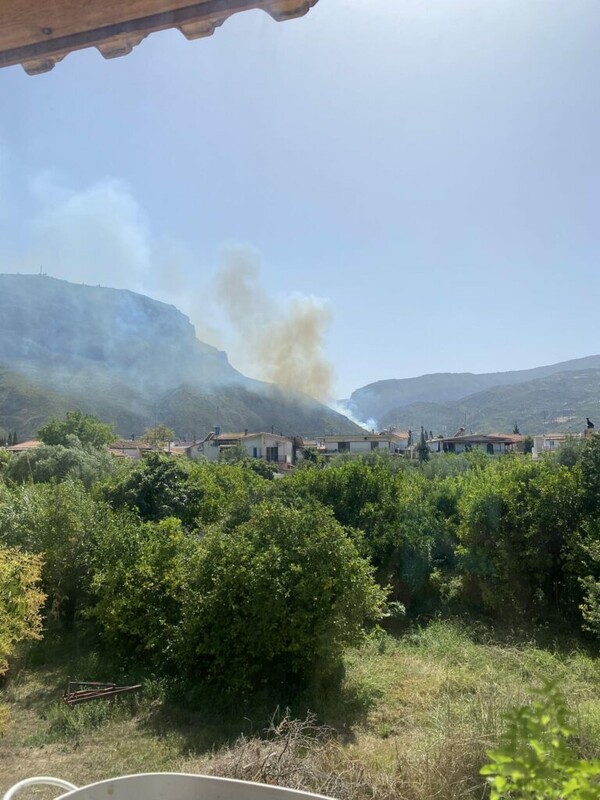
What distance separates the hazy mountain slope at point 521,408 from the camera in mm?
92375

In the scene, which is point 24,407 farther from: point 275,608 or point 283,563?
point 275,608

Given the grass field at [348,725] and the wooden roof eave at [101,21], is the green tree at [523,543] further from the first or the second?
the wooden roof eave at [101,21]

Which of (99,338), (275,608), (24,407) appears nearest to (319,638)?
(275,608)

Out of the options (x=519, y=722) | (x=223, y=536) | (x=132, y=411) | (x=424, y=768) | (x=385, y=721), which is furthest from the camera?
(x=132, y=411)

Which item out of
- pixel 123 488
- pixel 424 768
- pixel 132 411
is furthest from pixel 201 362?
pixel 424 768

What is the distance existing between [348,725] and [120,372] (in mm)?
142380

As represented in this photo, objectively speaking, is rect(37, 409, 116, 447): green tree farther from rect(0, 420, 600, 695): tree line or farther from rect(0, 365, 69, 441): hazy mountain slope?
rect(0, 365, 69, 441): hazy mountain slope

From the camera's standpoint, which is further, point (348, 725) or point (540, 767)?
point (348, 725)

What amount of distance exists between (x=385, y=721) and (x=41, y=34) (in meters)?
6.59

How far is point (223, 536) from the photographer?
729 centimetres

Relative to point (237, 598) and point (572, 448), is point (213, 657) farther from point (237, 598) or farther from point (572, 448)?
point (572, 448)

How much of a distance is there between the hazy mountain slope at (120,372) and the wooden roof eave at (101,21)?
68.2 m

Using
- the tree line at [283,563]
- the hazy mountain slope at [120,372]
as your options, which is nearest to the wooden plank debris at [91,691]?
the tree line at [283,563]

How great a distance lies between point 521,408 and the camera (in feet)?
351
